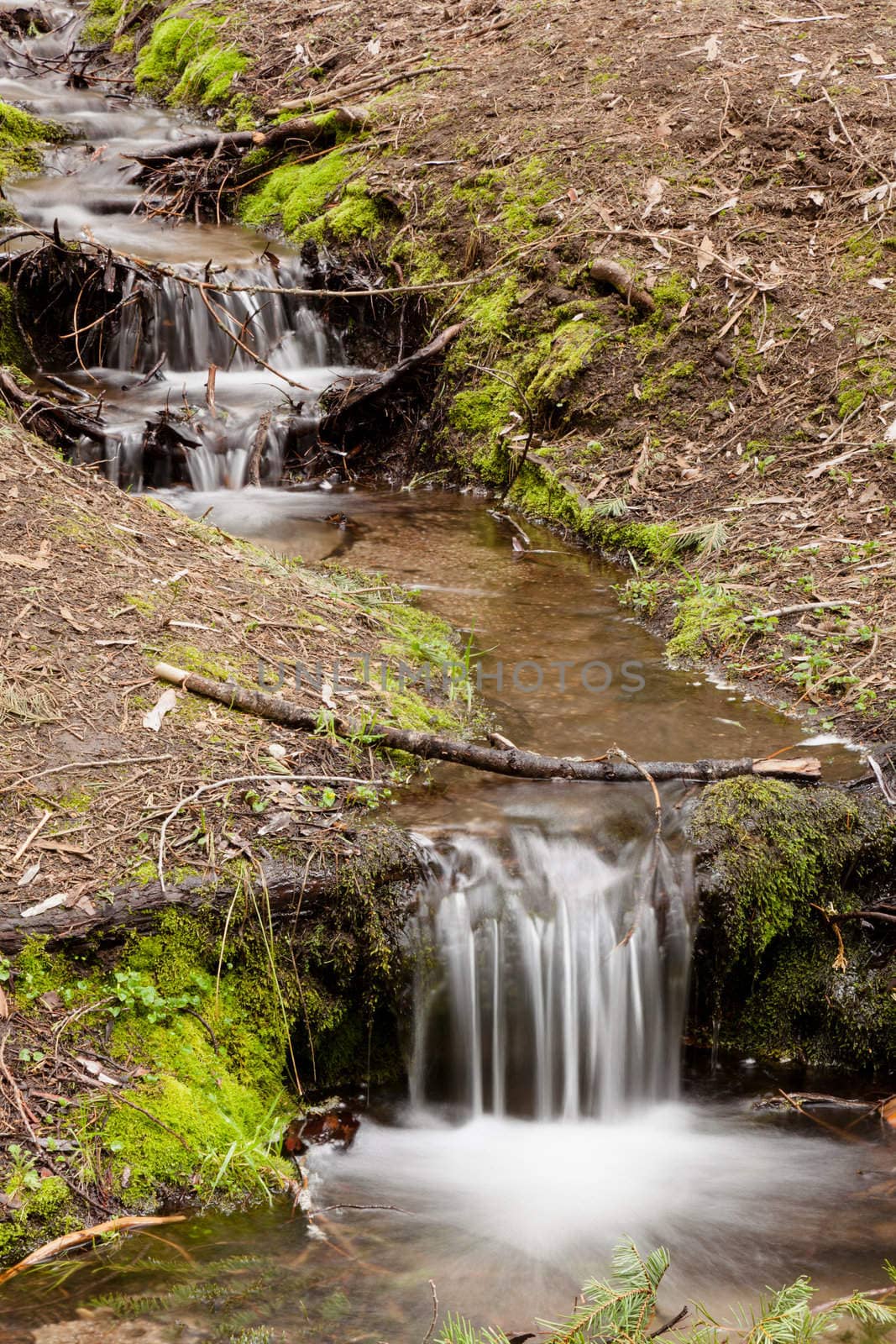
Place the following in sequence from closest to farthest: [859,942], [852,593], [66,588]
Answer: [859,942] → [66,588] → [852,593]

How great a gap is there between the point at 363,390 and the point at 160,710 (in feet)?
16.0

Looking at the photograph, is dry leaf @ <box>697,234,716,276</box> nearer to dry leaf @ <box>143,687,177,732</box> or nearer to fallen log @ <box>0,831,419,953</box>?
dry leaf @ <box>143,687,177,732</box>

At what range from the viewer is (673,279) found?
8078 mm

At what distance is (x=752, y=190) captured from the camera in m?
8.58

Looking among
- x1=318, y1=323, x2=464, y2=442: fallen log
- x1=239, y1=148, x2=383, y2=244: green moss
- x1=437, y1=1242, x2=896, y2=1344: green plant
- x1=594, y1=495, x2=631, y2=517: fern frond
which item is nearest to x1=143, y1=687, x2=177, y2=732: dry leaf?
x1=437, y1=1242, x2=896, y2=1344: green plant

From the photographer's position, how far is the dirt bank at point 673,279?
6.43 m

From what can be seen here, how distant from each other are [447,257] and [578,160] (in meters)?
1.36

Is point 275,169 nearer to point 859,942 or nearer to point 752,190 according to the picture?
point 752,190

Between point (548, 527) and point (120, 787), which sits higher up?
point (548, 527)

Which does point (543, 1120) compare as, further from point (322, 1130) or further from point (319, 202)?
point (319, 202)

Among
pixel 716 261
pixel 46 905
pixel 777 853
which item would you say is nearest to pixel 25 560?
pixel 46 905

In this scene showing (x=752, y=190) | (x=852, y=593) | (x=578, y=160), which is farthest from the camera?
(x=578, y=160)

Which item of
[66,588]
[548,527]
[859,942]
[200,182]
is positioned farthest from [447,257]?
[859,942]

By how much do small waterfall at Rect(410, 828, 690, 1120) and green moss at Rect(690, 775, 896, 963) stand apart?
0.17m
